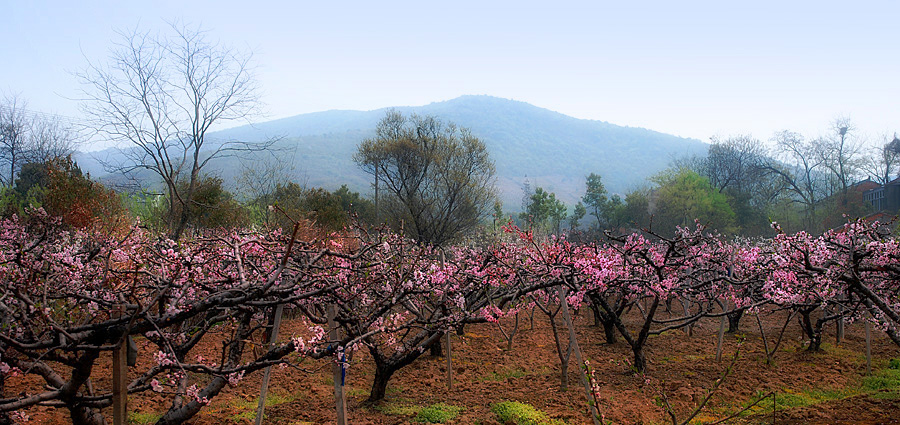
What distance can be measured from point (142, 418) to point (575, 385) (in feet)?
20.0

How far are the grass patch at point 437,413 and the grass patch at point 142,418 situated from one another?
336 cm

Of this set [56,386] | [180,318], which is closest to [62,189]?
[56,386]

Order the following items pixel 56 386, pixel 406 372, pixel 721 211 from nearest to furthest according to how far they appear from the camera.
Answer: pixel 56 386, pixel 406 372, pixel 721 211

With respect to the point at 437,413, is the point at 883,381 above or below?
below

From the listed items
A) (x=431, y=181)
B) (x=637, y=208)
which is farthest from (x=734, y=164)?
(x=431, y=181)

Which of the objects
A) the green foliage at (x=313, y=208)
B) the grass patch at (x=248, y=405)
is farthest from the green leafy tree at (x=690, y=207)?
the grass patch at (x=248, y=405)

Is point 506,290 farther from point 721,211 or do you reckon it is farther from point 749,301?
point 721,211

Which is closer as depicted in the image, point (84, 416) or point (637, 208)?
point (84, 416)

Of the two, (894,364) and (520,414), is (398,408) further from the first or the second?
(894,364)

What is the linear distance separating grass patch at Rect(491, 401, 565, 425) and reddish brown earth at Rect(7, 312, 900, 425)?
14 centimetres

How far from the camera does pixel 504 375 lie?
29.6 ft

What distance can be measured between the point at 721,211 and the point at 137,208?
46.1 metres

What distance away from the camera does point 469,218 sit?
32844 millimetres

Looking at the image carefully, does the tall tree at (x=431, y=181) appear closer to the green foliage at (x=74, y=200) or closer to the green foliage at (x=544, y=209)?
the green foliage at (x=74, y=200)
